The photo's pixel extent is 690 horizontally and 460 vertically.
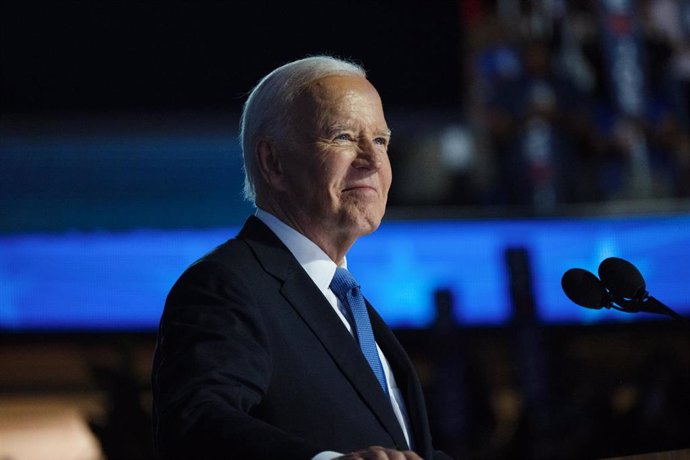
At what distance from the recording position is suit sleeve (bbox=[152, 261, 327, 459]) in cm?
104

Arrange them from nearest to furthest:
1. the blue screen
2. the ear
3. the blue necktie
→ the blue necktie, the ear, the blue screen

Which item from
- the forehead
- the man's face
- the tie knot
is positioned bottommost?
the tie knot

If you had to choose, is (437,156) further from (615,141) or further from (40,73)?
(40,73)

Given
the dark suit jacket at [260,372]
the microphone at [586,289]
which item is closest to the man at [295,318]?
the dark suit jacket at [260,372]

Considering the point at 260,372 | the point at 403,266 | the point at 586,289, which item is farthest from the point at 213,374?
the point at 403,266

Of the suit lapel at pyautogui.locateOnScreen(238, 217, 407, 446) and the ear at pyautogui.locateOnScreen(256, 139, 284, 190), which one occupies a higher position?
the ear at pyautogui.locateOnScreen(256, 139, 284, 190)

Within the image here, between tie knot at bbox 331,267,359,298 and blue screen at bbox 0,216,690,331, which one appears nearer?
tie knot at bbox 331,267,359,298

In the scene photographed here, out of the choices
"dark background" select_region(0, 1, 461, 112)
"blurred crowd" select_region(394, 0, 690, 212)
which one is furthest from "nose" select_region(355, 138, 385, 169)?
"blurred crowd" select_region(394, 0, 690, 212)

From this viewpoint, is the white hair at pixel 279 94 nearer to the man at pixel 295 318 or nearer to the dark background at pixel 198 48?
the man at pixel 295 318

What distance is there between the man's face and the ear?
0.04 ft

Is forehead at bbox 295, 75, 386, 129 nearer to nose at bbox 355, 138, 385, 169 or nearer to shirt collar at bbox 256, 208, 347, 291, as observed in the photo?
nose at bbox 355, 138, 385, 169

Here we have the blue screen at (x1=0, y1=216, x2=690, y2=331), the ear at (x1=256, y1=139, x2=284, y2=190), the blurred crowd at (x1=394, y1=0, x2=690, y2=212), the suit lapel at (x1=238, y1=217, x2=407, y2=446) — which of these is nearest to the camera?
the suit lapel at (x1=238, y1=217, x2=407, y2=446)

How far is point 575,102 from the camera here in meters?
6.91

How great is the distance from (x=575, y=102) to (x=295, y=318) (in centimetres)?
587
